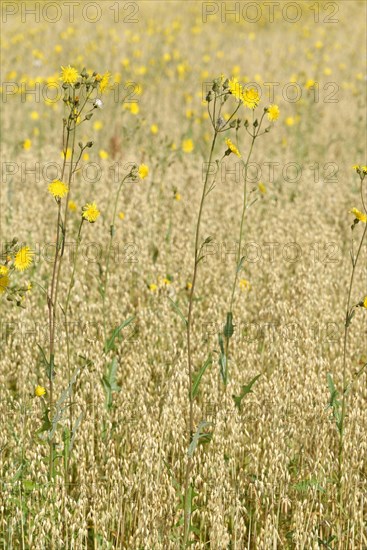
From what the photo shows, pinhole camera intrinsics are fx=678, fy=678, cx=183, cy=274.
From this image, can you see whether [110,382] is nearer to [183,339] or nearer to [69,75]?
[183,339]

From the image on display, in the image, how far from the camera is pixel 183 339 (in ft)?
10.6

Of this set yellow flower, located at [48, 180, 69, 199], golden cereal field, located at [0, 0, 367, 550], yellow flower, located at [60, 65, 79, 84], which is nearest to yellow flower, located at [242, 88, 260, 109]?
golden cereal field, located at [0, 0, 367, 550]

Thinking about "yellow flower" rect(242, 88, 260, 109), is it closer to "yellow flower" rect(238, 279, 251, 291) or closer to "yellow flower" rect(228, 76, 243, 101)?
"yellow flower" rect(228, 76, 243, 101)

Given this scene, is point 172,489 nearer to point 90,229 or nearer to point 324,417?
point 324,417

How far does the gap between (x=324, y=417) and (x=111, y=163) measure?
377 centimetres

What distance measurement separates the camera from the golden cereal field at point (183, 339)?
2.16m

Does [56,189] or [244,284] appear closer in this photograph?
[56,189]

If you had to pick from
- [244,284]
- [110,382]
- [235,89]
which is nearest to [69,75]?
[235,89]

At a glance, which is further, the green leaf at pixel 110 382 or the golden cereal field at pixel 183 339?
the green leaf at pixel 110 382

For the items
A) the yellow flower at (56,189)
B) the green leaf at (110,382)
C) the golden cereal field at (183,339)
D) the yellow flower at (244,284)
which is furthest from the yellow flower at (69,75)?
the yellow flower at (244,284)

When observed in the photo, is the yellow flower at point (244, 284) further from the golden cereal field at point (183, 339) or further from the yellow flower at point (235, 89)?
the yellow flower at point (235, 89)

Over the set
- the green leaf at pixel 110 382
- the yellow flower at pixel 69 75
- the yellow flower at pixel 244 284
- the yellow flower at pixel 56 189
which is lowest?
the green leaf at pixel 110 382

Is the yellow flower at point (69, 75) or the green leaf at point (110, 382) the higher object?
the yellow flower at point (69, 75)

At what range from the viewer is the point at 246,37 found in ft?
35.3
